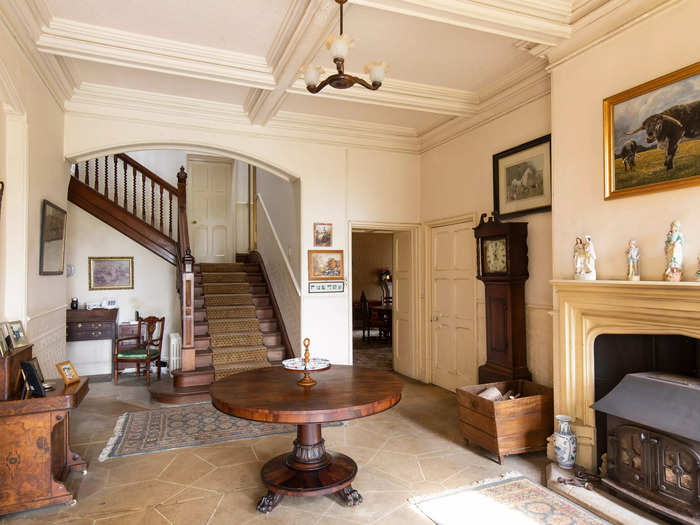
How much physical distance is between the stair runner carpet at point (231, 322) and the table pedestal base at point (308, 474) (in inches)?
110

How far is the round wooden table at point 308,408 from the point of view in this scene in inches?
104

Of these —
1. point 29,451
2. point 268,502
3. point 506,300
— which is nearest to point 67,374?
point 29,451

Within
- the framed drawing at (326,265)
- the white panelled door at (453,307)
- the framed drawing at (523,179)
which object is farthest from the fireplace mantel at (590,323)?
the framed drawing at (326,265)

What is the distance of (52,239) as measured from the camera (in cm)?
435

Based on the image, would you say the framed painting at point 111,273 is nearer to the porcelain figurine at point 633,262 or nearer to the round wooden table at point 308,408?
the round wooden table at point 308,408

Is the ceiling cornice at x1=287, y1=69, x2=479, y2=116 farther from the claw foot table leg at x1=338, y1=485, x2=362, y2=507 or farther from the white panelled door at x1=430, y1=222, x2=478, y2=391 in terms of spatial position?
the claw foot table leg at x1=338, y1=485, x2=362, y2=507

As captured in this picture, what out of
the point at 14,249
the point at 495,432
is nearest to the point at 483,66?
the point at 495,432

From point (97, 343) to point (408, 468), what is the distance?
5.84m

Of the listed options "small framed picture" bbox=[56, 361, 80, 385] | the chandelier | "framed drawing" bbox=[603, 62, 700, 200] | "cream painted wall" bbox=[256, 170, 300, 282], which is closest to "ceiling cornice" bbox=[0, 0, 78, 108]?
the chandelier

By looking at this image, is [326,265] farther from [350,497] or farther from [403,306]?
[350,497]

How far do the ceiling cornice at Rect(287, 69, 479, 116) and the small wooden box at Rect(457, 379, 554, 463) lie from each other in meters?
3.15

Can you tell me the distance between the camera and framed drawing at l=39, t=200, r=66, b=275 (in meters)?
4.06

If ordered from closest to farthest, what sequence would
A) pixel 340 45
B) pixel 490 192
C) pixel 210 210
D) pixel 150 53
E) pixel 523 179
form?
pixel 340 45, pixel 150 53, pixel 523 179, pixel 490 192, pixel 210 210

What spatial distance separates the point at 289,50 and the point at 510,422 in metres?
3.72
